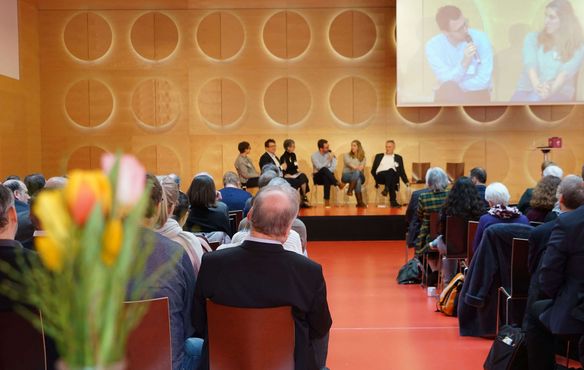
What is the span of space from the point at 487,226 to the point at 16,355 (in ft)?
11.7

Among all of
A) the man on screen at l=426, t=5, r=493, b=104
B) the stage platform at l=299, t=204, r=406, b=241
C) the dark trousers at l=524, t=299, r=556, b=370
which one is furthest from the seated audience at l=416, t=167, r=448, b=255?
the man on screen at l=426, t=5, r=493, b=104

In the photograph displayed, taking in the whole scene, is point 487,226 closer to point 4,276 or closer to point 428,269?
point 428,269

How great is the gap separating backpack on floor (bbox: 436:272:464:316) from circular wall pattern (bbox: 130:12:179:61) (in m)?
9.73

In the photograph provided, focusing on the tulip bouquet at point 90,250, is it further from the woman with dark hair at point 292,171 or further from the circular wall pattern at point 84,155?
the circular wall pattern at point 84,155

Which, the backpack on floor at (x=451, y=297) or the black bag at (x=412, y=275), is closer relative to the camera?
the backpack on floor at (x=451, y=297)

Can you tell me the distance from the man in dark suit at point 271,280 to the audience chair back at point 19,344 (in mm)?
577

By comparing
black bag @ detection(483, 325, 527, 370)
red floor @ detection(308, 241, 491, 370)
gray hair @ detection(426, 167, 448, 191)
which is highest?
gray hair @ detection(426, 167, 448, 191)

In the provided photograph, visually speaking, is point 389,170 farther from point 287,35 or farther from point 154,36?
point 154,36

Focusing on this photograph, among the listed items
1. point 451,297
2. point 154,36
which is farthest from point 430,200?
point 154,36

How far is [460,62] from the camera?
13555 mm

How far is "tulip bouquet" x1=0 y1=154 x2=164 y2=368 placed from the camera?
79 centimetres

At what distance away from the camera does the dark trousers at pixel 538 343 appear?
12.5 feet

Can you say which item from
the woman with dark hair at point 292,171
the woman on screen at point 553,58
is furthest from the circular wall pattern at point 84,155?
the woman on screen at point 553,58

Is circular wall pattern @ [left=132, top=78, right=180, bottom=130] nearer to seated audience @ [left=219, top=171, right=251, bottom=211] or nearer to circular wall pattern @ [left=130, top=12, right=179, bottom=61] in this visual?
circular wall pattern @ [left=130, top=12, right=179, bottom=61]
